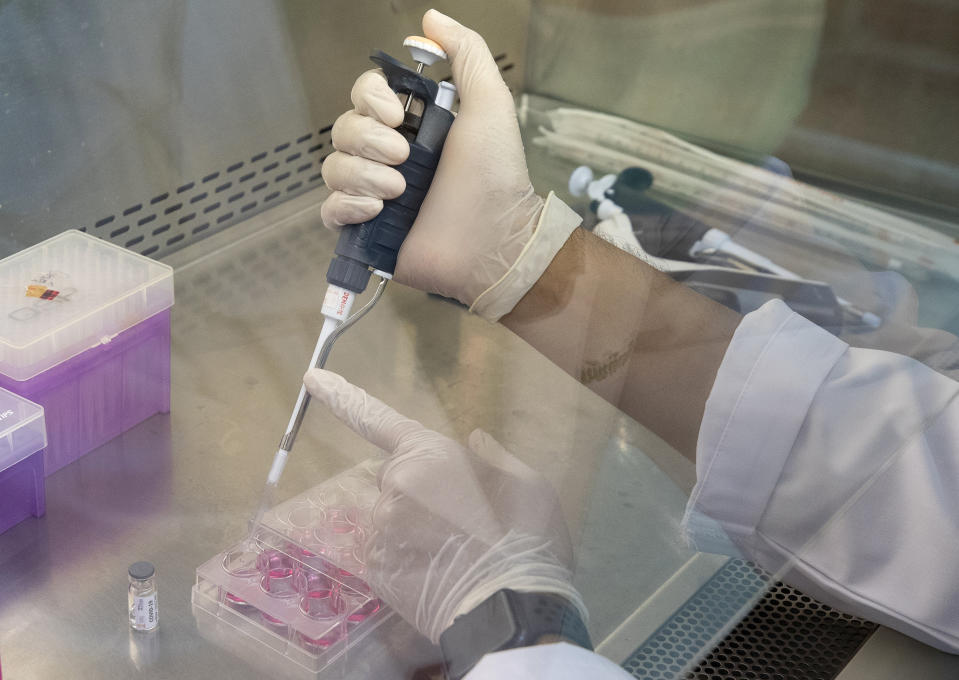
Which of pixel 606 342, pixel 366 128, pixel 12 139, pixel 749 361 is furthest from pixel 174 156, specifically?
pixel 749 361

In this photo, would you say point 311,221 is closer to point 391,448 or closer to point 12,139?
point 12,139

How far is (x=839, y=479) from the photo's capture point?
82cm

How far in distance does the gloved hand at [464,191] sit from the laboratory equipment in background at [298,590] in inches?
12.6

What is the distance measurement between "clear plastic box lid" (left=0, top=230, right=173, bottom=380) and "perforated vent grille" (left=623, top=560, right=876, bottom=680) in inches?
32.5

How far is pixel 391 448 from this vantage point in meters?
1.00

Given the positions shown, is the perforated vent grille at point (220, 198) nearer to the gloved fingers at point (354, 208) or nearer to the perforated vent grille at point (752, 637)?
the gloved fingers at point (354, 208)

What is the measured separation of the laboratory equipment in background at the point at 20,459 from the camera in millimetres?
1082

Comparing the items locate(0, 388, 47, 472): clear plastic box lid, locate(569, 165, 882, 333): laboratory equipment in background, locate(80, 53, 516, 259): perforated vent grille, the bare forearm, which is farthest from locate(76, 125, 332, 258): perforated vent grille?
the bare forearm

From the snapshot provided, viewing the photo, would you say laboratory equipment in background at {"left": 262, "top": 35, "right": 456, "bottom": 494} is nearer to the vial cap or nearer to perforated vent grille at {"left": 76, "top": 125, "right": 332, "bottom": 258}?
the vial cap

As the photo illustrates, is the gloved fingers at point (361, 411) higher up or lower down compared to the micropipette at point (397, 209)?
lower down

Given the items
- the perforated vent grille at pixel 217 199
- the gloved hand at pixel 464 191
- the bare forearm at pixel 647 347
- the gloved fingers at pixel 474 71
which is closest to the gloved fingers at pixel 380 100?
the gloved hand at pixel 464 191

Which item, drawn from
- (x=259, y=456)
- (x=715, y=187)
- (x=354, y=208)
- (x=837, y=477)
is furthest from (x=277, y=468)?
(x=715, y=187)

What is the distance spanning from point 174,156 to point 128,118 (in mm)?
96

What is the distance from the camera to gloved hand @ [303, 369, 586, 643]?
2.31 ft
